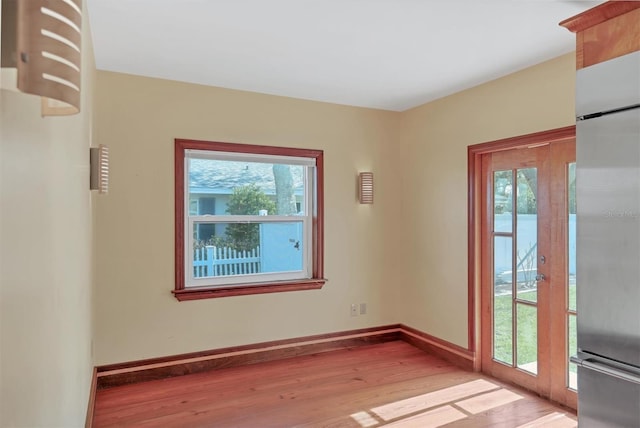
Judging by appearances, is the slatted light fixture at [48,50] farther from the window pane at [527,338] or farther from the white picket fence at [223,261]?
the window pane at [527,338]

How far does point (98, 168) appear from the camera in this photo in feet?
8.19

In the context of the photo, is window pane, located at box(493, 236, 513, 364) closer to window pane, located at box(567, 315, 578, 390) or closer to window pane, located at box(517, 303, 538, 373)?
window pane, located at box(517, 303, 538, 373)

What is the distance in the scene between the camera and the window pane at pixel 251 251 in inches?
146

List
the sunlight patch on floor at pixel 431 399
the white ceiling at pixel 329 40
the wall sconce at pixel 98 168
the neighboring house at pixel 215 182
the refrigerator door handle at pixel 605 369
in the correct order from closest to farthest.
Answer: the refrigerator door handle at pixel 605 369
the white ceiling at pixel 329 40
the wall sconce at pixel 98 168
the sunlight patch on floor at pixel 431 399
the neighboring house at pixel 215 182

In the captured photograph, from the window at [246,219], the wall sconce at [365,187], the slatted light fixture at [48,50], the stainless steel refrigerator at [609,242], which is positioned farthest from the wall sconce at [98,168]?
A: the stainless steel refrigerator at [609,242]

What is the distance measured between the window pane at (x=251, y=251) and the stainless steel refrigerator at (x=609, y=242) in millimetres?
2573

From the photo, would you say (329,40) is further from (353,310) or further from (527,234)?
(353,310)

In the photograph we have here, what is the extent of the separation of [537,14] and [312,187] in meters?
2.38

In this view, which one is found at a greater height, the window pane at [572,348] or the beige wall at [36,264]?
the beige wall at [36,264]

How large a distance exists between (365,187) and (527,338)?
1963 mm

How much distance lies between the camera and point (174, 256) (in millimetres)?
3506

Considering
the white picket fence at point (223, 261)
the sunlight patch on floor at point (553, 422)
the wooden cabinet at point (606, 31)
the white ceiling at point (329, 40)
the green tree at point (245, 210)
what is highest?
the white ceiling at point (329, 40)

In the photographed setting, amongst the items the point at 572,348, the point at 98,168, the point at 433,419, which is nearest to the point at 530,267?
the point at 572,348

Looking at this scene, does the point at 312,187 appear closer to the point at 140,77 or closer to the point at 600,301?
the point at 140,77
